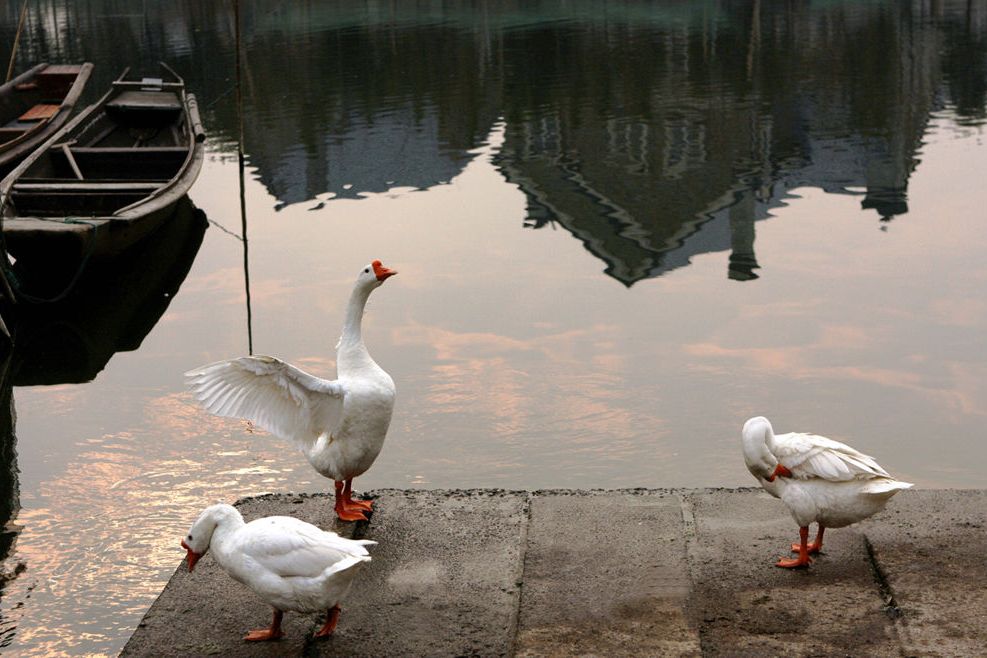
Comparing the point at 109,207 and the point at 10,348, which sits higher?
the point at 109,207

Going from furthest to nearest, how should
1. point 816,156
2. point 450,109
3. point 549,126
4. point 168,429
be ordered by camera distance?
point 450,109
point 549,126
point 816,156
point 168,429

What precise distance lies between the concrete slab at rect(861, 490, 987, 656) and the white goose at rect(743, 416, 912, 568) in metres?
0.41

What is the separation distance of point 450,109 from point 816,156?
30.5ft

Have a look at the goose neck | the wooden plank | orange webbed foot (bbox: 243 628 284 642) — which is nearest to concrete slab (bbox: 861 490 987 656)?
orange webbed foot (bbox: 243 628 284 642)

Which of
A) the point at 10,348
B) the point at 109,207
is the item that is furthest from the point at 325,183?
the point at 10,348

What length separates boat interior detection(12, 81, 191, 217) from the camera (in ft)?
51.2

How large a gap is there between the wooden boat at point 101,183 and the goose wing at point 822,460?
9149 mm

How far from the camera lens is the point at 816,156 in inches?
881

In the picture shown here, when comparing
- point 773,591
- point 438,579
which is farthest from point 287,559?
point 773,591

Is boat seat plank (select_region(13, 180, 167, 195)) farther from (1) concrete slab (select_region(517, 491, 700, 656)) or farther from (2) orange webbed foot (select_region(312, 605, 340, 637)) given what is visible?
(2) orange webbed foot (select_region(312, 605, 340, 637))

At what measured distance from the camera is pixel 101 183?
16141 millimetres

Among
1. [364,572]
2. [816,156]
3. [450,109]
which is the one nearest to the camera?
[364,572]

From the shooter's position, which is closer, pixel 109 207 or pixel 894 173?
pixel 109 207

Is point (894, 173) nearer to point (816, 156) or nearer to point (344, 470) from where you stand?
point (816, 156)
